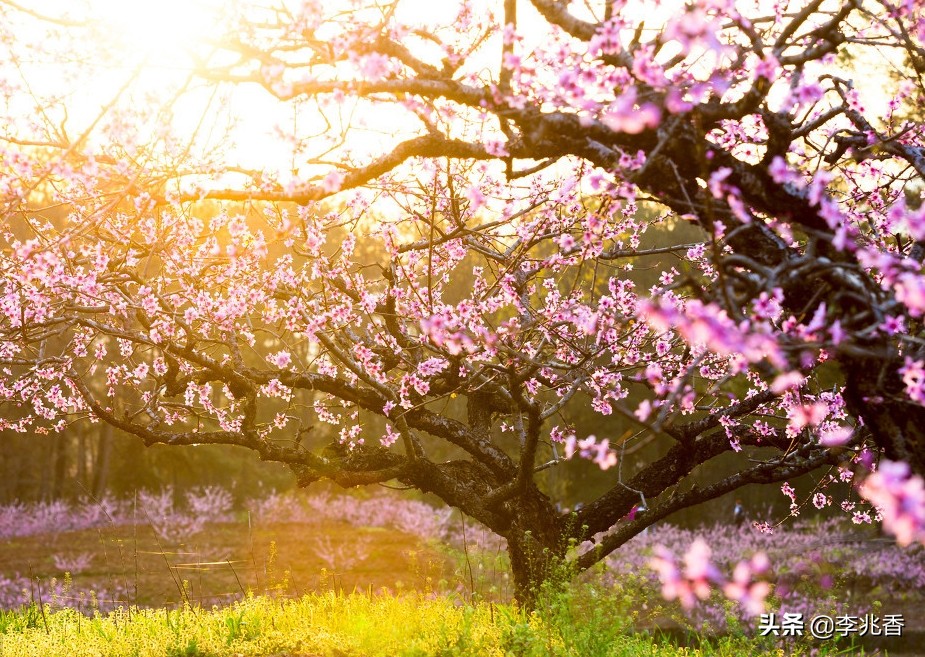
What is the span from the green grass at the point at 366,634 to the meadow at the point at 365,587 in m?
0.02

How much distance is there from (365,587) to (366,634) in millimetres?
7893

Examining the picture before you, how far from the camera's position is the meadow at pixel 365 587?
20.4 ft

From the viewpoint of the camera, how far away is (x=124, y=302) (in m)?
7.33

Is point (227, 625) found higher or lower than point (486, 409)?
lower

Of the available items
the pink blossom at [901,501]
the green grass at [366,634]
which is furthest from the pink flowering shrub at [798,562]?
the pink blossom at [901,501]

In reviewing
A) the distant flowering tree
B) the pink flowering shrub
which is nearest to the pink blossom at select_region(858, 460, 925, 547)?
the distant flowering tree

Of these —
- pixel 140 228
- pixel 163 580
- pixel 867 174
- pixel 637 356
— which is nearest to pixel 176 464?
pixel 163 580

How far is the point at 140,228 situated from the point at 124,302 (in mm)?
740

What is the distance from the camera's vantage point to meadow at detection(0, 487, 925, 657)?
6223 mm

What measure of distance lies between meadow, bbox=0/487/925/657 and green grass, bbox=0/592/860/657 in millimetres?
21

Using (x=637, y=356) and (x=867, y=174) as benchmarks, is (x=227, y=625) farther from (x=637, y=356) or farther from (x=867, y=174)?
(x=867, y=174)

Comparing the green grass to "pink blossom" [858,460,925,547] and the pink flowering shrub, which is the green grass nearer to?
the pink flowering shrub

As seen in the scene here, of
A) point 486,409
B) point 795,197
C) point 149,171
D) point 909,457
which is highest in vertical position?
point 149,171

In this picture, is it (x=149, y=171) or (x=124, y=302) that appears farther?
(x=124, y=302)
